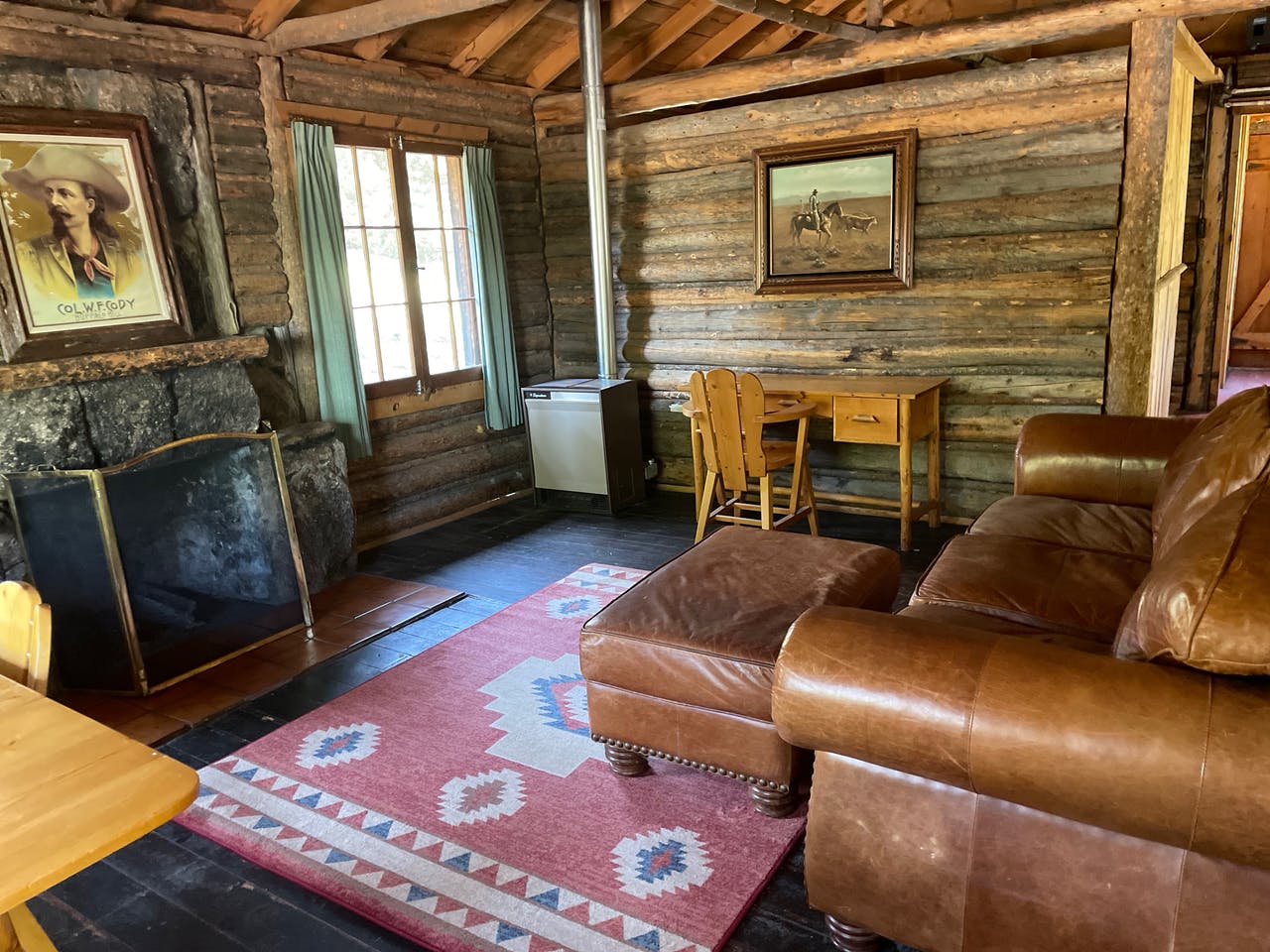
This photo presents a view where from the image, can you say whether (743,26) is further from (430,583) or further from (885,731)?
(885,731)

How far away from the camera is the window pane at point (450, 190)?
5.09 metres

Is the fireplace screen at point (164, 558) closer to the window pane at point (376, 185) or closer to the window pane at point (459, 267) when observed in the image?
the window pane at point (376, 185)

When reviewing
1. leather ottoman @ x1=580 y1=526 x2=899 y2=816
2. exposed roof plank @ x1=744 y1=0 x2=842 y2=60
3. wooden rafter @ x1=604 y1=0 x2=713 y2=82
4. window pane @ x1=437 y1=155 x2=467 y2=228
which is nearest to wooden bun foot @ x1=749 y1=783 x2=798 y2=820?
leather ottoman @ x1=580 y1=526 x2=899 y2=816

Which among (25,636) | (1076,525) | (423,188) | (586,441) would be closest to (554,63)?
(423,188)

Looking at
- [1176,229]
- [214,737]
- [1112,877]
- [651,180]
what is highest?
[651,180]

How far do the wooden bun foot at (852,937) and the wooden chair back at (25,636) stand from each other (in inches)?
62.9

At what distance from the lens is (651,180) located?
5.27m

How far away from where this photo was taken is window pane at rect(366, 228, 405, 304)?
4.75m

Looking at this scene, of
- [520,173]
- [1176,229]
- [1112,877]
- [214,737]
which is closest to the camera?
[1112,877]

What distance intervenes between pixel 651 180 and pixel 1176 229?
9.93 feet

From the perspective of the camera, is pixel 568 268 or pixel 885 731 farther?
pixel 568 268

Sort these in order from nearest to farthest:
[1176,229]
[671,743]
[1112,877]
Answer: [1112,877] < [671,743] < [1176,229]

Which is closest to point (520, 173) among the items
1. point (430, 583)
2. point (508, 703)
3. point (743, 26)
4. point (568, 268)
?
point (568, 268)

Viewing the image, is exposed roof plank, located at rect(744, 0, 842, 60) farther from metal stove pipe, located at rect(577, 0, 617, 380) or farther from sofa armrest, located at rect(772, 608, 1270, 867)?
sofa armrest, located at rect(772, 608, 1270, 867)
